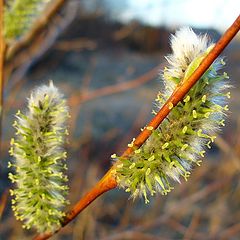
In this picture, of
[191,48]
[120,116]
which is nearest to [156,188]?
[191,48]

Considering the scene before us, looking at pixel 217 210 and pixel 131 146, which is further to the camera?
pixel 217 210

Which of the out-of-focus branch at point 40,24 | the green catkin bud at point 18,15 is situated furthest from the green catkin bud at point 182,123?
the out-of-focus branch at point 40,24

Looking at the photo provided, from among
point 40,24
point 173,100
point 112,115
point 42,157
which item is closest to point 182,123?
point 173,100

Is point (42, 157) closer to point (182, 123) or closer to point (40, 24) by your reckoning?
point (182, 123)

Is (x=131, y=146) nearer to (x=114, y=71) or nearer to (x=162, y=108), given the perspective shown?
(x=162, y=108)

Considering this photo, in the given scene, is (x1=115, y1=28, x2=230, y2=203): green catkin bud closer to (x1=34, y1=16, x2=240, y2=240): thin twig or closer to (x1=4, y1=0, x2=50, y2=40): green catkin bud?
(x1=34, y1=16, x2=240, y2=240): thin twig

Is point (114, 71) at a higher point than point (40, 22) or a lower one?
lower

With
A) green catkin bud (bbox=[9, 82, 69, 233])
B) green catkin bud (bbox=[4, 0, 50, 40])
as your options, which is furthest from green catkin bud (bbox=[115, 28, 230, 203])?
green catkin bud (bbox=[4, 0, 50, 40])
